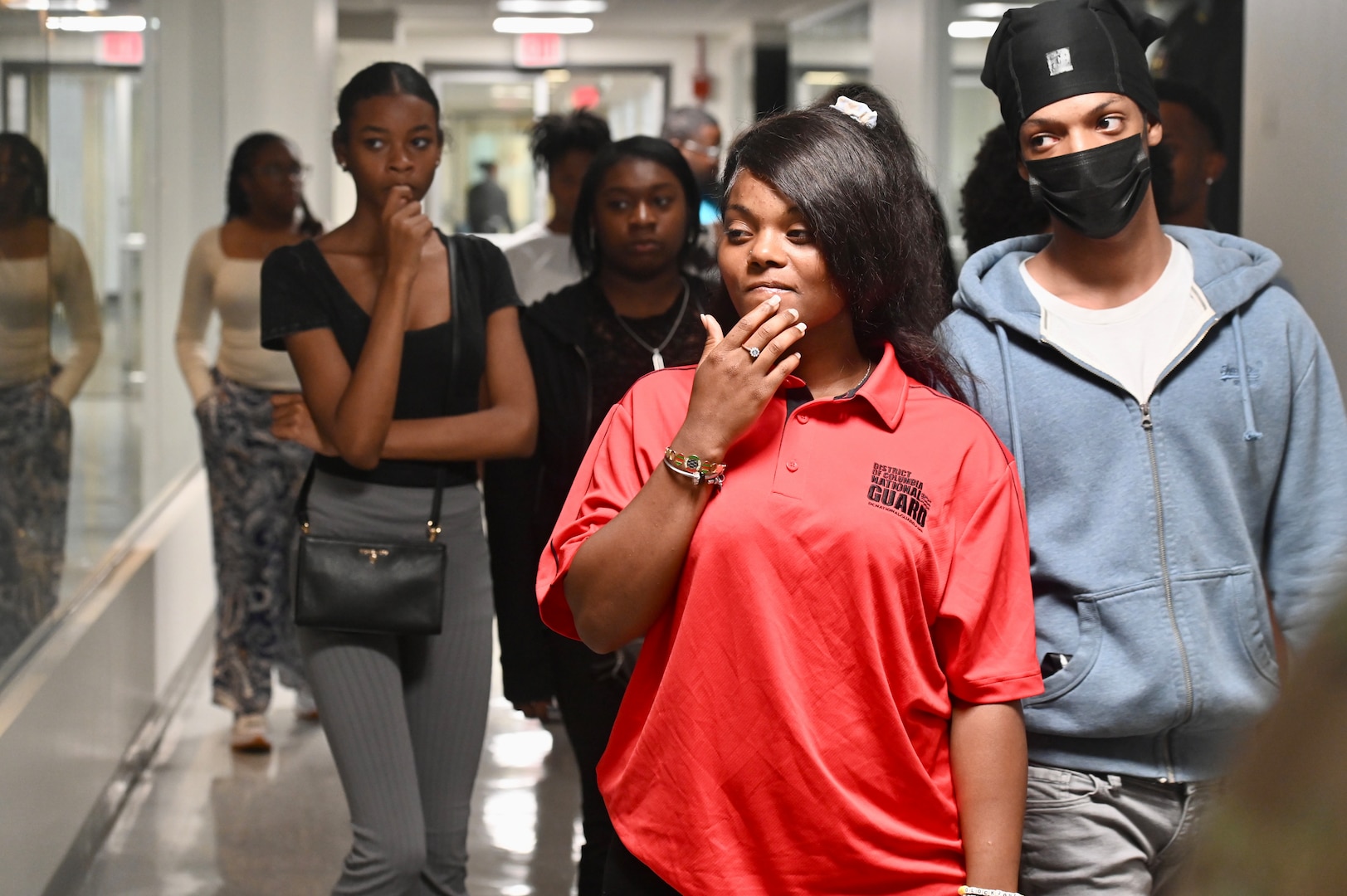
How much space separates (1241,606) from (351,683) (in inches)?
60.7

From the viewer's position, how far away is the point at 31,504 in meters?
3.71

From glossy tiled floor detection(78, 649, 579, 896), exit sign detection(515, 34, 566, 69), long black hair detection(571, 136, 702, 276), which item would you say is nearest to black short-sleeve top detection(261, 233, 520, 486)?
long black hair detection(571, 136, 702, 276)

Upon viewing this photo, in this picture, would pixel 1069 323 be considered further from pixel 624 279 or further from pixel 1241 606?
pixel 624 279

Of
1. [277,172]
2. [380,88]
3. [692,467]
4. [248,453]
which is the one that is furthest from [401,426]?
[277,172]

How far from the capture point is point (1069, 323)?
79.0 inches

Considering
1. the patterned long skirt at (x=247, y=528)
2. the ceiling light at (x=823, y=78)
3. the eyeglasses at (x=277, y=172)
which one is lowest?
the patterned long skirt at (x=247, y=528)

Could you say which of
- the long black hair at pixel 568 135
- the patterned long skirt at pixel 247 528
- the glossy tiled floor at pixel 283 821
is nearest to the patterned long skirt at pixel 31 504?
the glossy tiled floor at pixel 283 821

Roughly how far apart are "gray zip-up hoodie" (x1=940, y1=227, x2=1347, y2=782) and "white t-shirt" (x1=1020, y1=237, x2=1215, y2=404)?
2cm

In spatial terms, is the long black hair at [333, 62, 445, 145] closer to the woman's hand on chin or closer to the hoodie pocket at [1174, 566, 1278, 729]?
the woman's hand on chin

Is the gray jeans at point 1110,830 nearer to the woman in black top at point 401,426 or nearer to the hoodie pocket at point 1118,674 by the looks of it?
the hoodie pocket at point 1118,674

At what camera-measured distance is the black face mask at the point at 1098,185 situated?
1970mm

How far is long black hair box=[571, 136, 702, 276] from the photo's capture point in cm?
338

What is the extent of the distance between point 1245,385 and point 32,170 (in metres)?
3.16

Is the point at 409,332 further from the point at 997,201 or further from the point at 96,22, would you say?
the point at 96,22
